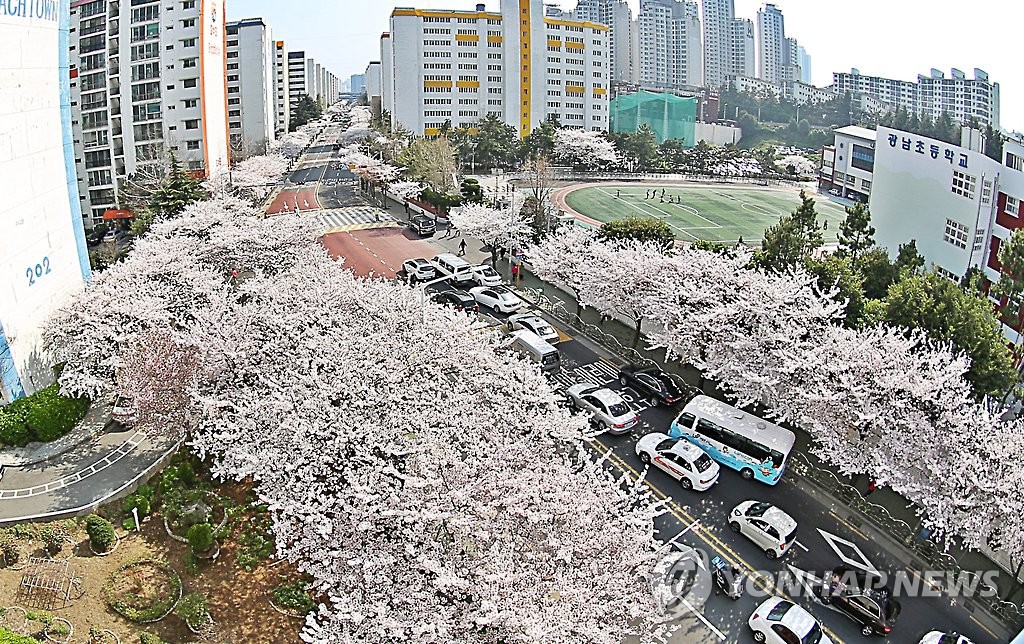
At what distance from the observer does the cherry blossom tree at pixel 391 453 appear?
10555mm

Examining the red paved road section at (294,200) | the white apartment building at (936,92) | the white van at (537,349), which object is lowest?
the white van at (537,349)

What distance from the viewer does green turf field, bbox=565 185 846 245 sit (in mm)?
53594

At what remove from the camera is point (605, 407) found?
69.8ft

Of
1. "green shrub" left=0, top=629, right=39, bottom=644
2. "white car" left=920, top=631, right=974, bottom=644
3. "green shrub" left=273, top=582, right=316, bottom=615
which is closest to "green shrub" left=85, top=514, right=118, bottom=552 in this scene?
"green shrub" left=0, top=629, right=39, bottom=644

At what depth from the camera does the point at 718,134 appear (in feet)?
381

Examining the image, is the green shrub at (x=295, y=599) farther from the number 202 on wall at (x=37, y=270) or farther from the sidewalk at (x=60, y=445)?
the number 202 on wall at (x=37, y=270)

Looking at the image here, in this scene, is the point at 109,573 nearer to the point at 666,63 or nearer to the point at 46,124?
the point at 46,124

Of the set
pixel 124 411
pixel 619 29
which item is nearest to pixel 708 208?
pixel 124 411

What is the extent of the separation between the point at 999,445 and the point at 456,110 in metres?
79.7

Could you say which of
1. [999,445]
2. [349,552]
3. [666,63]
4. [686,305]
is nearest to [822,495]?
[999,445]

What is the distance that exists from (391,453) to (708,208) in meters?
54.2

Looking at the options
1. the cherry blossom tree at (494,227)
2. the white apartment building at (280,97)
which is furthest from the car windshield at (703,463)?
the white apartment building at (280,97)

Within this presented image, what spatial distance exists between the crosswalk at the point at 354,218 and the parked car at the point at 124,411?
89.9 ft

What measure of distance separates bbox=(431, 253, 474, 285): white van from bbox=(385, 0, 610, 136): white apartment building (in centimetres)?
5218
